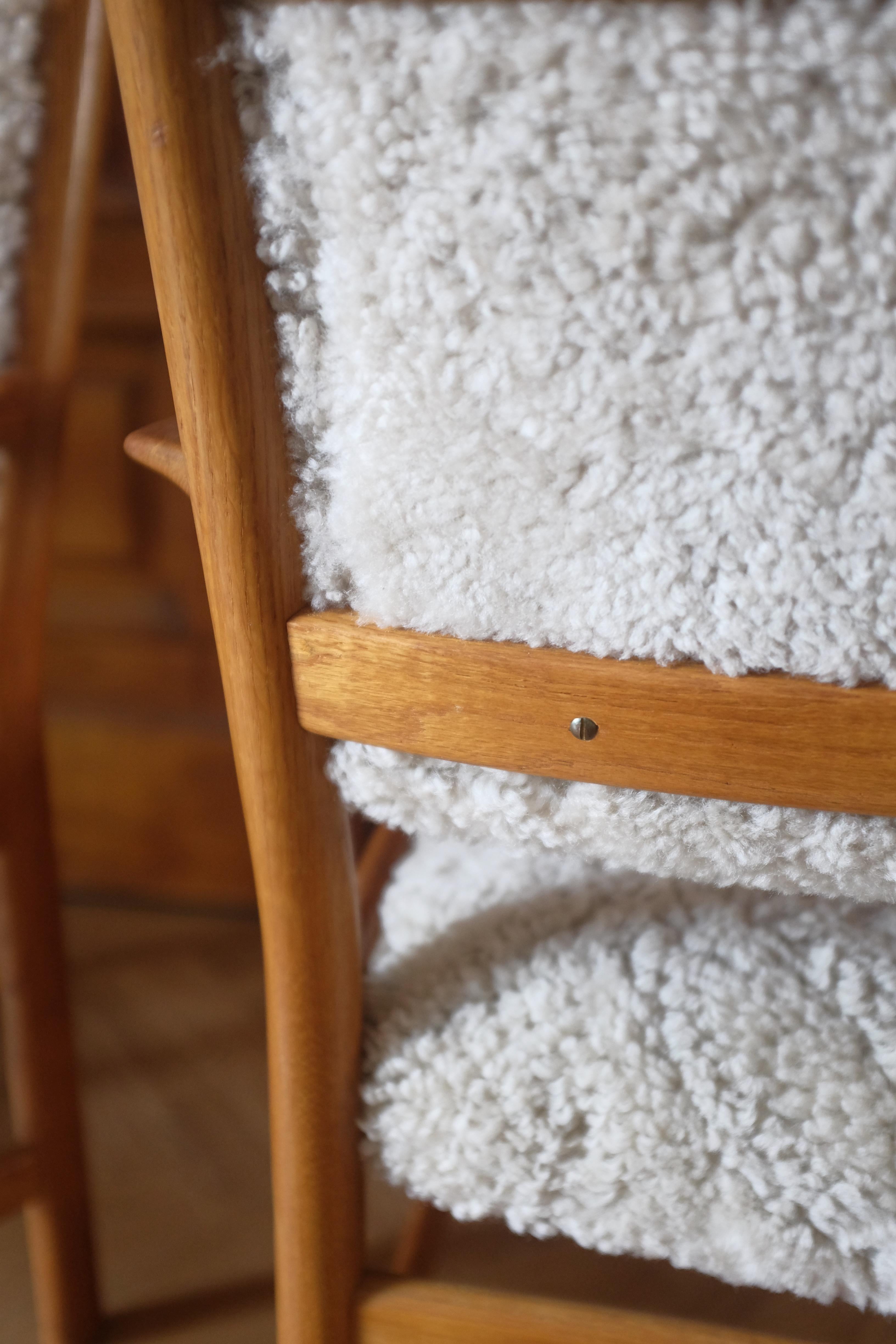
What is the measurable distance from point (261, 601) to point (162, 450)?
8cm

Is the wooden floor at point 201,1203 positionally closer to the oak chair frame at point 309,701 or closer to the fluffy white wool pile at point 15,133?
the oak chair frame at point 309,701

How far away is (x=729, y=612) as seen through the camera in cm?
30

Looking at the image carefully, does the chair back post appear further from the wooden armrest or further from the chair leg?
the chair leg

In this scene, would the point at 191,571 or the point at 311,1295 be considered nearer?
the point at 311,1295

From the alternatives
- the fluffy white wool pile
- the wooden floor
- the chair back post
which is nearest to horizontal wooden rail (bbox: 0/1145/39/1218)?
the wooden floor

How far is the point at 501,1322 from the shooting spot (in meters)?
0.40

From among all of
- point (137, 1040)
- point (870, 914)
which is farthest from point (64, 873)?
point (870, 914)

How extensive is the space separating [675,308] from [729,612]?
0.08m

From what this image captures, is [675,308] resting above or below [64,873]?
above

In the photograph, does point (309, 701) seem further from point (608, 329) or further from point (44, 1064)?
point (44, 1064)

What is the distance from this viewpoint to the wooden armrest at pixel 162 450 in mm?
367

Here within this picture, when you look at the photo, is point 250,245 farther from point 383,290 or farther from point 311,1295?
point 311,1295

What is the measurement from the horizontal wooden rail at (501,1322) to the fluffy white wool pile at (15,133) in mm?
502

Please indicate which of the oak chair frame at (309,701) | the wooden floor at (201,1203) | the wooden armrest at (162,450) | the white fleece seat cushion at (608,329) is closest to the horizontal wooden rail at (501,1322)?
the oak chair frame at (309,701)
